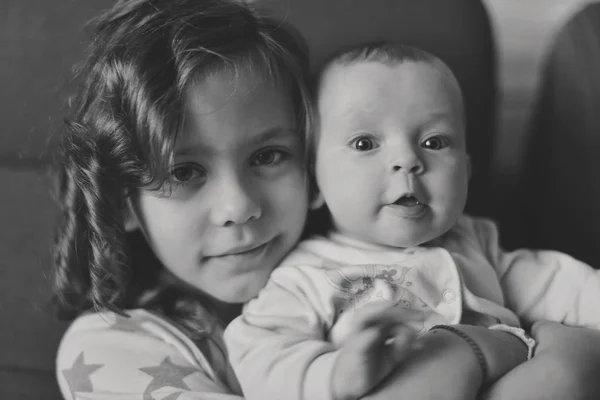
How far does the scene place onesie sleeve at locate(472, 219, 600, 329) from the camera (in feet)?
3.34

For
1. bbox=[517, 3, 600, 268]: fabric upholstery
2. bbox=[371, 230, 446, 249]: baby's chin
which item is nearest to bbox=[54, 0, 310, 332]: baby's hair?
bbox=[371, 230, 446, 249]: baby's chin

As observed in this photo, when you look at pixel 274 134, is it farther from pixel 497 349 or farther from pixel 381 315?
pixel 497 349

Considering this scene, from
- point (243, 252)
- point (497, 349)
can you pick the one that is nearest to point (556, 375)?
point (497, 349)

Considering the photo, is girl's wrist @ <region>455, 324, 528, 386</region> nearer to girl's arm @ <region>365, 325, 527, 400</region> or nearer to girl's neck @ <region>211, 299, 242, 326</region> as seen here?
girl's arm @ <region>365, 325, 527, 400</region>

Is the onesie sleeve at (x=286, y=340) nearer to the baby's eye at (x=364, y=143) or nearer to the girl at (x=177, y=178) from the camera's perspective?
the girl at (x=177, y=178)

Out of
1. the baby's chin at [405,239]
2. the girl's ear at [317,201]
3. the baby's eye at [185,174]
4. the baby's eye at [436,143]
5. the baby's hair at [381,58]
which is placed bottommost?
the baby's chin at [405,239]

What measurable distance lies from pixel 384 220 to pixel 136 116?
0.38m

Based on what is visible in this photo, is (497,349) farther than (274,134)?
No

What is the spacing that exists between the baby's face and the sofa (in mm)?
317

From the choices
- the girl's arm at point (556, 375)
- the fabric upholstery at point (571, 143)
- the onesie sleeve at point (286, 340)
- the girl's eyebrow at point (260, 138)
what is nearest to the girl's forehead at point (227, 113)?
the girl's eyebrow at point (260, 138)

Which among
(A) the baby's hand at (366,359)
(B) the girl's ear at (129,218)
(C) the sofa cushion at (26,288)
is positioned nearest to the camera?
(A) the baby's hand at (366,359)

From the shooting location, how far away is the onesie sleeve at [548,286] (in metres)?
1.02

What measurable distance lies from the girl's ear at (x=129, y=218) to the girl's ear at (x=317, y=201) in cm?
27

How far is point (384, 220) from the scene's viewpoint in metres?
0.94
